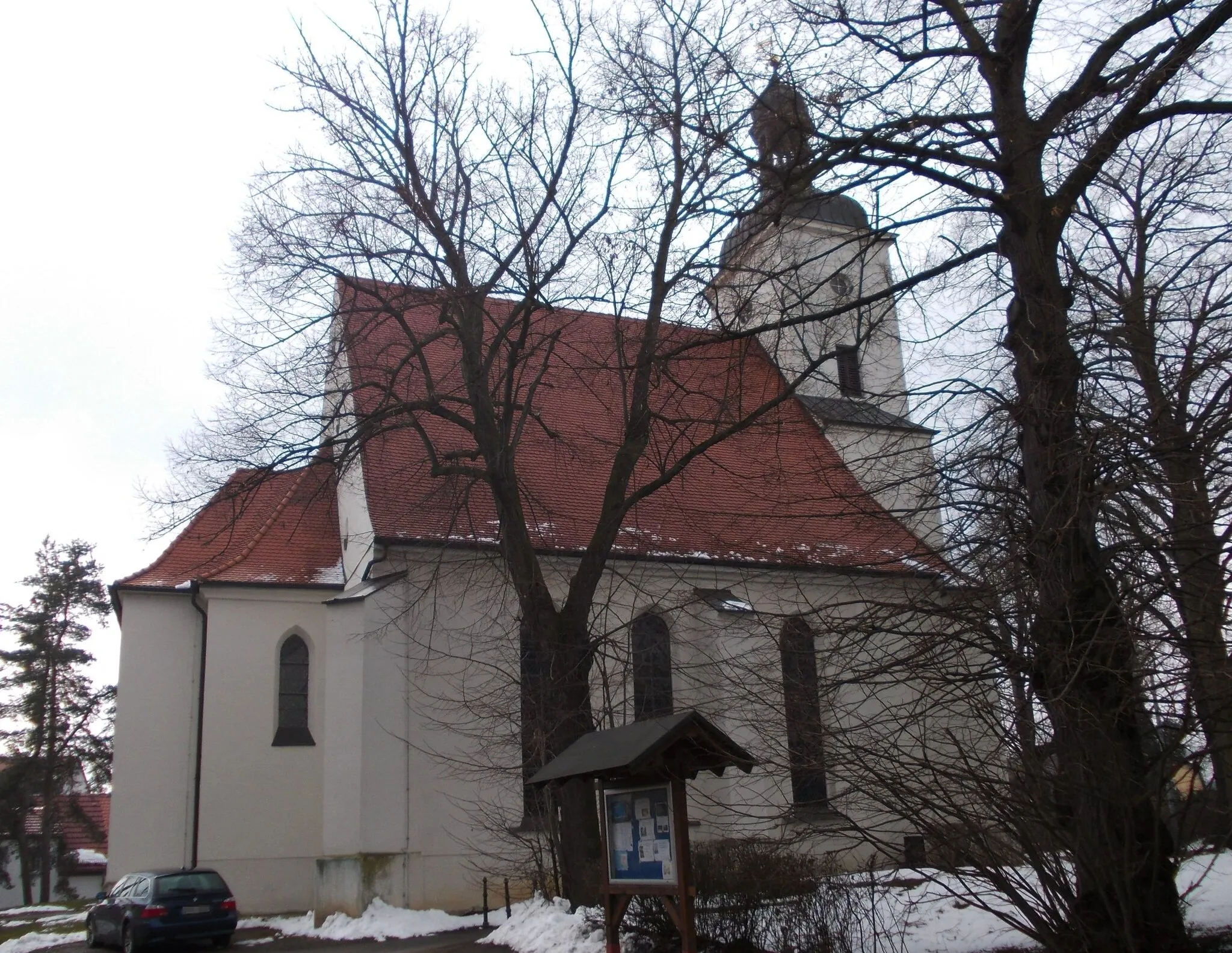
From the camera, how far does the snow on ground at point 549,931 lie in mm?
10328

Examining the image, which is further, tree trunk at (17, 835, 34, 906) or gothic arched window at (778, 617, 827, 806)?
tree trunk at (17, 835, 34, 906)

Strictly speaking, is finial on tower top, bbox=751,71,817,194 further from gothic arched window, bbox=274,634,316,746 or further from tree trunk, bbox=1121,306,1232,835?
gothic arched window, bbox=274,634,316,746

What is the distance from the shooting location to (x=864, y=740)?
6703 millimetres

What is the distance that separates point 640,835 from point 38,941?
511 inches

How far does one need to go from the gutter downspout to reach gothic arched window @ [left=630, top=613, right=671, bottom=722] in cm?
716

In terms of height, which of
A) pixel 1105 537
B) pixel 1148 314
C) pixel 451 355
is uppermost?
pixel 451 355

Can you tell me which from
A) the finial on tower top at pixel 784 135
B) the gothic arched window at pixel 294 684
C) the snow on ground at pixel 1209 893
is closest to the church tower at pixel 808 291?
the finial on tower top at pixel 784 135

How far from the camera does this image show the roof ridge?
1847 cm

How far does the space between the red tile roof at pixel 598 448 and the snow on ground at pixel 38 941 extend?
7.88 meters

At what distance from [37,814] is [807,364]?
111 feet

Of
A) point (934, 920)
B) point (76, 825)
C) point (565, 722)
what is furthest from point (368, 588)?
point (76, 825)

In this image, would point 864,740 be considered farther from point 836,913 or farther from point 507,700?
point 507,700

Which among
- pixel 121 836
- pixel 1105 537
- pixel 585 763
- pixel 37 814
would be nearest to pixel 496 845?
pixel 121 836

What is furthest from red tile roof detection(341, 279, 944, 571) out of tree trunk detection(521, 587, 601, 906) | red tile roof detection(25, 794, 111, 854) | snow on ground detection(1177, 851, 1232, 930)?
red tile roof detection(25, 794, 111, 854)
